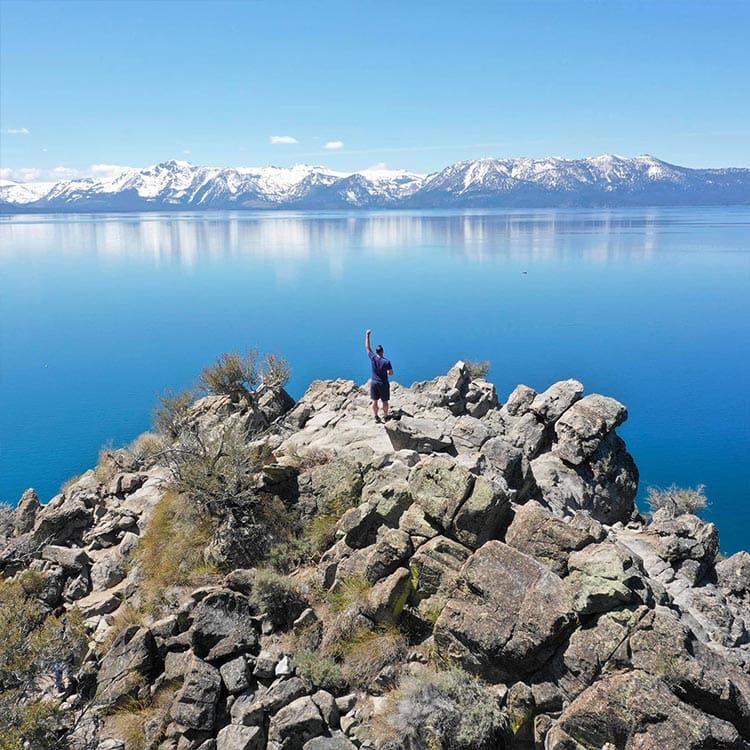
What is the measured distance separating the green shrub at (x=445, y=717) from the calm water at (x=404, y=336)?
3158 centimetres

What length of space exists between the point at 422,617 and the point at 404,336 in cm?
6530

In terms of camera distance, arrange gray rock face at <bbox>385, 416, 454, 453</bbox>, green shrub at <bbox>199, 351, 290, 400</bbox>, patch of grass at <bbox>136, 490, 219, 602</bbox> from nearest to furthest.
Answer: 1. patch of grass at <bbox>136, 490, 219, 602</bbox>
2. gray rock face at <bbox>385, 416, 454, 453</bbox>
3. green shrub at <bbox>199, 351, 290, 400</bbox>

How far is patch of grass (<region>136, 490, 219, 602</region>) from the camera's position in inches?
521

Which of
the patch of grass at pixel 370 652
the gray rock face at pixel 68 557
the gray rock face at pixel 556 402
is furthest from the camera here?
the gray rock face at pixel 556 402


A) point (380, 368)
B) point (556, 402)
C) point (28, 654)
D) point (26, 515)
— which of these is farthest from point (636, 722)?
point (26, 515)

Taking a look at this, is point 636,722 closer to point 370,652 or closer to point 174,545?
point 370,652

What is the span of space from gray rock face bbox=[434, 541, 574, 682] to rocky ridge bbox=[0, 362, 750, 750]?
28mm

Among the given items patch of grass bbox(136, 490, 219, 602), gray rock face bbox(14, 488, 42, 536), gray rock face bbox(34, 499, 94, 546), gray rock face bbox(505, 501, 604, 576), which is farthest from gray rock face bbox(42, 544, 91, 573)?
gray rock face bbox(505, 501, 604, 576)

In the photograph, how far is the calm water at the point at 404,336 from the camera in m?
47.8

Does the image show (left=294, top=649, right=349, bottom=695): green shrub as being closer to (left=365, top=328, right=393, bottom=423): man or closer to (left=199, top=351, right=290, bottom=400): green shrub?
(left=365, top=328, right=393, bottom=423): man

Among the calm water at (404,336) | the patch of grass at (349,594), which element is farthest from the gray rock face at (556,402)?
the calm water at (404,336)

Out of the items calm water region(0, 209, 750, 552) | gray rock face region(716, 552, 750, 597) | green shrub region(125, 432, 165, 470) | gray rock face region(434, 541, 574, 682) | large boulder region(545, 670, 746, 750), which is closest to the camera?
large boulder region(545, 670, 746, 750)

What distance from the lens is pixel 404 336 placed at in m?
75.2

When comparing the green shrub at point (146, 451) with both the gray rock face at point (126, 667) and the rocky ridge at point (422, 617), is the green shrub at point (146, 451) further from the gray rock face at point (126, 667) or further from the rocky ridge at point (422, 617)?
the gray rock face at point (126, 667)
